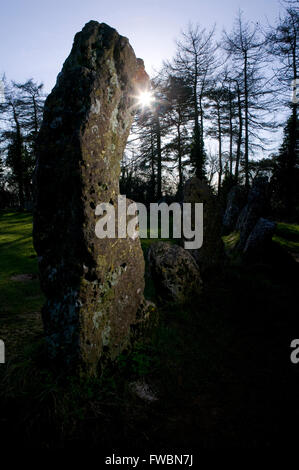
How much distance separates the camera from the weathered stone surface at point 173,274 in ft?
18.0

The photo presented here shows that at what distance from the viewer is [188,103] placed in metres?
24.1

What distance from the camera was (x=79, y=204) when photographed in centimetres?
305

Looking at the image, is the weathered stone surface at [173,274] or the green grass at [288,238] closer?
the weathered stone surface at [173,274]

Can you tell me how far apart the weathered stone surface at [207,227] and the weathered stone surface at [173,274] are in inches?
64.3

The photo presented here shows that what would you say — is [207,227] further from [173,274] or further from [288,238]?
[288,238]

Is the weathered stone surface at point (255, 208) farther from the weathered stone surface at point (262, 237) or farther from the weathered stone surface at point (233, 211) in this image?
the weathered stone surface at point (233, 211)

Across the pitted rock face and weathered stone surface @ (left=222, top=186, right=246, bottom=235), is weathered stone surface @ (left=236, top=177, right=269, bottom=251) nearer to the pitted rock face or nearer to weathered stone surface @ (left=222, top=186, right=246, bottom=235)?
weathered stone surface @ (left=222, top=186, right=246, bottom=235)

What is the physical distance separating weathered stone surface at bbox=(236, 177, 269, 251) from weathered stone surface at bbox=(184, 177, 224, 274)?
2199 millimetres

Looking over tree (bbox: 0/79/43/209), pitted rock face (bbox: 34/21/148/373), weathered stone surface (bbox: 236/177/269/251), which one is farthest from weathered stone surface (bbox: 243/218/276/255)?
tree (bbox: 0/79/43/209)

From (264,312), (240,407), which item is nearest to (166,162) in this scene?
(264,312)

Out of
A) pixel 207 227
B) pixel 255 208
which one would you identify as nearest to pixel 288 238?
pixel 255 208

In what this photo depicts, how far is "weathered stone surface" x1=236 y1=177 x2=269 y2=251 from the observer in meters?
9.67

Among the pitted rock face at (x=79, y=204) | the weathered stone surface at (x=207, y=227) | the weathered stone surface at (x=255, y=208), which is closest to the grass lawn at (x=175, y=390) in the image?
the pitted rock face at (x=79, y=204)
